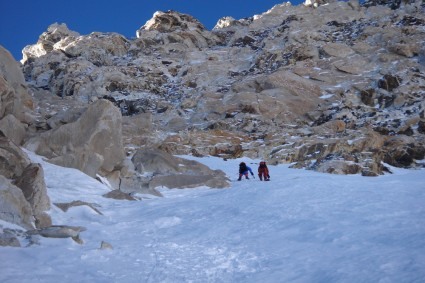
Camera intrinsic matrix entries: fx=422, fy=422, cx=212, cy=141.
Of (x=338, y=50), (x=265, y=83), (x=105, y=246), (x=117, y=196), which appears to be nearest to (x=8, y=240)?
(x=105, y=246)

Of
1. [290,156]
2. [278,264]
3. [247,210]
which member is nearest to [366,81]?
[290,156]

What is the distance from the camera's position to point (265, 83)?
199ft

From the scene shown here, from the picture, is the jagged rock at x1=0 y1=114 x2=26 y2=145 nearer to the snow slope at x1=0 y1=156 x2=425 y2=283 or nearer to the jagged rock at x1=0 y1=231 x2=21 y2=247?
the snow slope at x1=0 y1=156 x2=425 y2=283

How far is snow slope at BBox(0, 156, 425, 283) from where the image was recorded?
330 inches

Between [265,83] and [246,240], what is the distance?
51.4 m

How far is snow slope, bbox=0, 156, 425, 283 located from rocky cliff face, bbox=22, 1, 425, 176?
12736 millimetres

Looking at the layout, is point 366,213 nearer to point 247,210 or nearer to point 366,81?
point 247,210

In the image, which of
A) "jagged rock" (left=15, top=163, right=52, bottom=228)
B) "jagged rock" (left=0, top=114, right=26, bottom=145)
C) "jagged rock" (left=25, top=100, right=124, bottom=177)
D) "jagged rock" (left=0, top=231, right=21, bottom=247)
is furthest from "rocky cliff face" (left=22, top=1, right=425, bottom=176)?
"jagged rock" (left=0, top=231, right=21, bottom=247)

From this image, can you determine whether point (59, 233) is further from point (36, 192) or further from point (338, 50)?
point (338, 50)

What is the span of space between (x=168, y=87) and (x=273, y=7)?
52.7 meters

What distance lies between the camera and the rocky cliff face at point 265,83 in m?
39.2

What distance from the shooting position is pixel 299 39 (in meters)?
78.6

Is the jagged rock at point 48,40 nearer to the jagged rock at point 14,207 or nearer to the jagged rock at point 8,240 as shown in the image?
the jagged rock at point 14,207

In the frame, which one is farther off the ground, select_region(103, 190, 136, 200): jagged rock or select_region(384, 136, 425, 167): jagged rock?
select_region(384, 136, 425, 167): jagged rock
